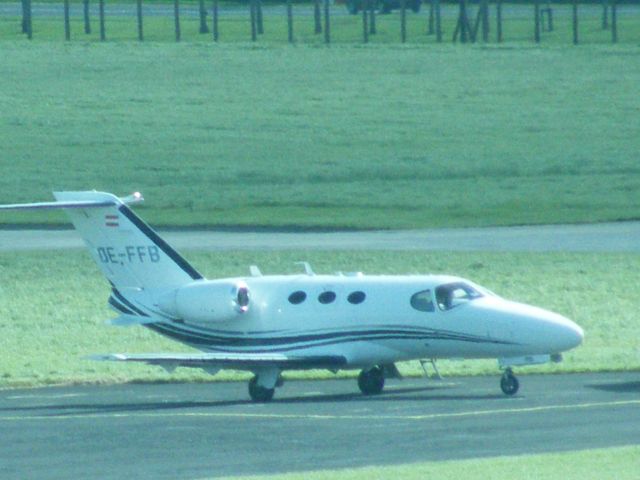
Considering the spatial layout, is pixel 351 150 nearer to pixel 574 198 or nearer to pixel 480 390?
pixel 574 198

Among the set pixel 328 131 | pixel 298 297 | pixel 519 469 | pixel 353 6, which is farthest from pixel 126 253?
pixel 353 6

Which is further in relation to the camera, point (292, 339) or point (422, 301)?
point (292, 339)

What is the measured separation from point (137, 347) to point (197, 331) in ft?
14.8

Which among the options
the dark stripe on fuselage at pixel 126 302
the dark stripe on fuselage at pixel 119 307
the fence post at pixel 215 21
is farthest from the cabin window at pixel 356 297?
the fence post at pixel 215 21

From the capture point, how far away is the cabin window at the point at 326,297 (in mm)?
23422

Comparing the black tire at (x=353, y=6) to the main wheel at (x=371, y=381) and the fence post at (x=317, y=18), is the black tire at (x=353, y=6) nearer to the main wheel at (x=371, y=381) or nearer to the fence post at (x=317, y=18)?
the fence post at (x=317, y=18)

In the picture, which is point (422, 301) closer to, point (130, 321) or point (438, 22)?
point (130, 321)

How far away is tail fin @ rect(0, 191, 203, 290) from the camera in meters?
24.6

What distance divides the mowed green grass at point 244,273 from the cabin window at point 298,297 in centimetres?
247

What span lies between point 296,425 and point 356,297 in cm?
364


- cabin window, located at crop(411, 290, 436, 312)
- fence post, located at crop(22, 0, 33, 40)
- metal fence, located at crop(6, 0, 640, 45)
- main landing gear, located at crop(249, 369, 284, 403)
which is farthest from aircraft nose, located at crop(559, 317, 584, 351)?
fence post, located at crop(22, 0, 33, 40)

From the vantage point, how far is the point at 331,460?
672 inches

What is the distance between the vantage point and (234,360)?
2245 cm

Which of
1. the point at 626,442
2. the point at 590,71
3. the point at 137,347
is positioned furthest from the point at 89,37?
the point at 626,442
